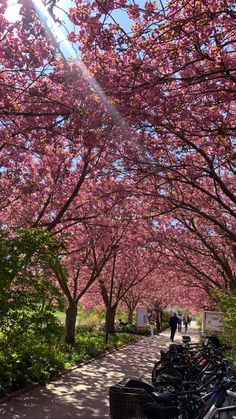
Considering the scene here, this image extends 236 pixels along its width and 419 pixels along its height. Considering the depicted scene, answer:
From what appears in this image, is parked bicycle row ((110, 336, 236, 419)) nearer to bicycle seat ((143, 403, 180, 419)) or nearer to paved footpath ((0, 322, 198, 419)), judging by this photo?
bicycle seat ((143, 403, 180, 419))

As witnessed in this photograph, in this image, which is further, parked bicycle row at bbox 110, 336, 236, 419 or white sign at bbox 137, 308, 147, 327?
white sign at bbox 137, 308, 147, 327

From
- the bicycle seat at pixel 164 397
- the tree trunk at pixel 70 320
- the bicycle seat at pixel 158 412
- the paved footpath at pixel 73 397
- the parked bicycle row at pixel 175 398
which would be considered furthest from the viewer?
the tree trunk at pixel 70 320

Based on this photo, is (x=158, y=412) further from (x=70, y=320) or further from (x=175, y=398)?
(x=70, y=320)

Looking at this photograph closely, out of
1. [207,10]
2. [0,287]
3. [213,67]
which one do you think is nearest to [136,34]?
[207,10]

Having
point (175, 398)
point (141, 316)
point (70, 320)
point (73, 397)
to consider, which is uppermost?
point (141, 316)

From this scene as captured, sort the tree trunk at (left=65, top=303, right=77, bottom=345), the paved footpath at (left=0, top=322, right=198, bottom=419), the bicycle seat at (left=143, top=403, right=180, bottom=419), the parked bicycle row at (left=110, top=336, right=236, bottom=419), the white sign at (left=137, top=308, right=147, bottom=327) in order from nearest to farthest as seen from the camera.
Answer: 1. the bicycle seat at (left=143, top=403, right=180, bottom=419)
2. the parked bicycle row at (left=110, top=336, right=236, bottom=419)
3. the paved footpath at (left=0, top=322, right=198, bottom=419)
4. the tree trunk at (left=65, top=303, right=77, bottom=345)
5. the white sign at (left=137, top=308, right=147, bottom=327)

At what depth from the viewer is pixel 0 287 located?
654cm

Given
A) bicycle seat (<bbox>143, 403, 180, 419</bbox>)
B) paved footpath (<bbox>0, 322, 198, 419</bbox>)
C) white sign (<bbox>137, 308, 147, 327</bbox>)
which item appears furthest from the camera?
white sign (<bbox>137, 308, 147, 327</bbox>)

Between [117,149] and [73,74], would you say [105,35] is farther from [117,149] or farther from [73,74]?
[117,149]

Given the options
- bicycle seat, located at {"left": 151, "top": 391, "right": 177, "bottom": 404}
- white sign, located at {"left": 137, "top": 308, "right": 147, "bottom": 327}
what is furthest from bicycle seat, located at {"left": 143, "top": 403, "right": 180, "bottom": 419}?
white sign, located at {"left": 137, "top": 308, "right": 147, "bottom": 327}

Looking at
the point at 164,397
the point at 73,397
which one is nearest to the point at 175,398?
the point at 164,397

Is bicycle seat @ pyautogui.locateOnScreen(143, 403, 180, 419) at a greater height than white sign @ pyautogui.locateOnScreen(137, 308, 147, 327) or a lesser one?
lesser

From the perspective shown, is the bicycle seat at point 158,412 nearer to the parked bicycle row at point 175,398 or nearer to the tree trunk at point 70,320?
the parked bicycle row at point 175,398

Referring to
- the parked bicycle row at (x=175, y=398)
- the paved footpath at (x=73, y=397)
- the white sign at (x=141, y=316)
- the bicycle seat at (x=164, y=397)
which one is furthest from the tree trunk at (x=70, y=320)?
the bicycle seat at (x=164, y=397)
